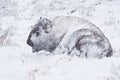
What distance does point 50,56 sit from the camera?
7.66 meters

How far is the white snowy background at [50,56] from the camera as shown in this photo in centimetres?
646

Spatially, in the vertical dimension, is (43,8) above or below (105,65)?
below

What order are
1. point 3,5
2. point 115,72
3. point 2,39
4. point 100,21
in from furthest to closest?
point 3,5 < point 100,21 < point 2,39 < point 115,72

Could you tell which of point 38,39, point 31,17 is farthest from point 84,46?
point 31,17

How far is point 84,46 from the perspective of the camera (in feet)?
25.1

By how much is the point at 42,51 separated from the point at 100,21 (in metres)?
4.37

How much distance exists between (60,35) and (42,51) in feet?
2.02

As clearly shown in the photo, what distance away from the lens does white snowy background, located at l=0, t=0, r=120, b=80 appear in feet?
21.2

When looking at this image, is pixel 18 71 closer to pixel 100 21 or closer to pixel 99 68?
pixel 99 68

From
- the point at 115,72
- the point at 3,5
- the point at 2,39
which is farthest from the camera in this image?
the point at 3,5

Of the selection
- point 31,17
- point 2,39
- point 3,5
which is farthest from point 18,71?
point 3,5

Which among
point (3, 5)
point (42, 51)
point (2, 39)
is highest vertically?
point (42, 51)

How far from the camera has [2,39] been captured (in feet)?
32.8

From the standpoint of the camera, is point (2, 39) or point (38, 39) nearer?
point (38, 39)
